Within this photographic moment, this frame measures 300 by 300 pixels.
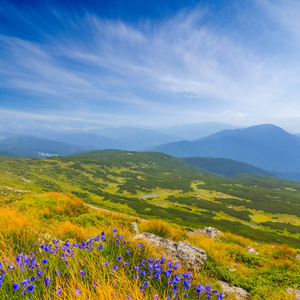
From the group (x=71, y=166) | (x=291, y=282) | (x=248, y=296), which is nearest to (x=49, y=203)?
(x=248, y=296)

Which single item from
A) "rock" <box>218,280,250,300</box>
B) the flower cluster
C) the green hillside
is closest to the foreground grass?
the flower cluster

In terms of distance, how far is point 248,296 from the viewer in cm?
446

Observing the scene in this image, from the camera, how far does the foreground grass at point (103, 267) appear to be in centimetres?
238

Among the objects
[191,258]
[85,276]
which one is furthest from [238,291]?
[85,276]

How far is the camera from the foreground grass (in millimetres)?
2383

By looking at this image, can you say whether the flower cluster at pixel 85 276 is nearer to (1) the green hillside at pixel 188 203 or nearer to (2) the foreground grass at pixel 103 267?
(2) the foreground grass at pixel 103 267

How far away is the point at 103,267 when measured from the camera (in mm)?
2924

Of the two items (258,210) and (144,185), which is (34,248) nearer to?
(258,210)

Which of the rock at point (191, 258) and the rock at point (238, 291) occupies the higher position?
the rock at point (191, 258)

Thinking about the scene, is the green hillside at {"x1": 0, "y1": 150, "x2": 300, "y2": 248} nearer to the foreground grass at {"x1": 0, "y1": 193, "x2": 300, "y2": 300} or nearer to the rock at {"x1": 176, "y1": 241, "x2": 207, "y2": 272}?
the foreground grass at {"x1": 0, "y1": 193, "x2": 300, "y2": 300}

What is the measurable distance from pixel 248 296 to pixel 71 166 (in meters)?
212

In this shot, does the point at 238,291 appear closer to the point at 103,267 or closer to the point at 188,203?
the point at 103,267

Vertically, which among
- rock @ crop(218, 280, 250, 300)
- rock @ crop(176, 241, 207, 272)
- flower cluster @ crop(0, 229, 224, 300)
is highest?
flower cluster @ crop(0, 229, 224, 300)

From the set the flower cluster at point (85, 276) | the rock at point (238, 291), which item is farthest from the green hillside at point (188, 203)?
the flower cluster at point (85, 276)
